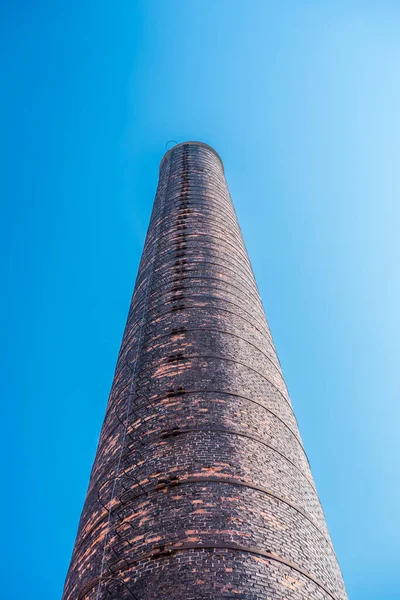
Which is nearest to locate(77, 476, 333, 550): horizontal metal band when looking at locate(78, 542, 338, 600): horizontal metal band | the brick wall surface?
the brick wall surface

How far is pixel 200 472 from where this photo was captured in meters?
6.77

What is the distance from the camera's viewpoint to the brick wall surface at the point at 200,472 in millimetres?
5773

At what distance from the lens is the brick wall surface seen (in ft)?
18.9

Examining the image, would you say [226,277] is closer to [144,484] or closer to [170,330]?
[170,330]

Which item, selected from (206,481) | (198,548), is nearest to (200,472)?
(206,481)

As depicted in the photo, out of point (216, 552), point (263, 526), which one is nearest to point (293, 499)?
point (263, 526)

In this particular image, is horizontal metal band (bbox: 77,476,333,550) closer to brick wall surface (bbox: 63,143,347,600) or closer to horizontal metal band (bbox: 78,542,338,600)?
brick wall surface (bbox: 63,143,347,600)

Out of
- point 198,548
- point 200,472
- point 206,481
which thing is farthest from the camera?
point 200,472

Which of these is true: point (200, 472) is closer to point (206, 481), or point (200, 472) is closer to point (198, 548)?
point (206, 481)

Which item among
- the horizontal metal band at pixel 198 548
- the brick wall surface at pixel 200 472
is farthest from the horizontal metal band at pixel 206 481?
the horizontal metal band at pixel 198 548

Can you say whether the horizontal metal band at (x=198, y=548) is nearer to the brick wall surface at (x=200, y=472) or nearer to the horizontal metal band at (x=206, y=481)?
the brick wall surface at (x=200, y=472)

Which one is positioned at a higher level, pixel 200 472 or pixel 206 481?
pixel 200 472

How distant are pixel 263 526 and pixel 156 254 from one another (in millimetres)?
8427

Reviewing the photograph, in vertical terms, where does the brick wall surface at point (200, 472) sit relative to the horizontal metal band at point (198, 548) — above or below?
above
